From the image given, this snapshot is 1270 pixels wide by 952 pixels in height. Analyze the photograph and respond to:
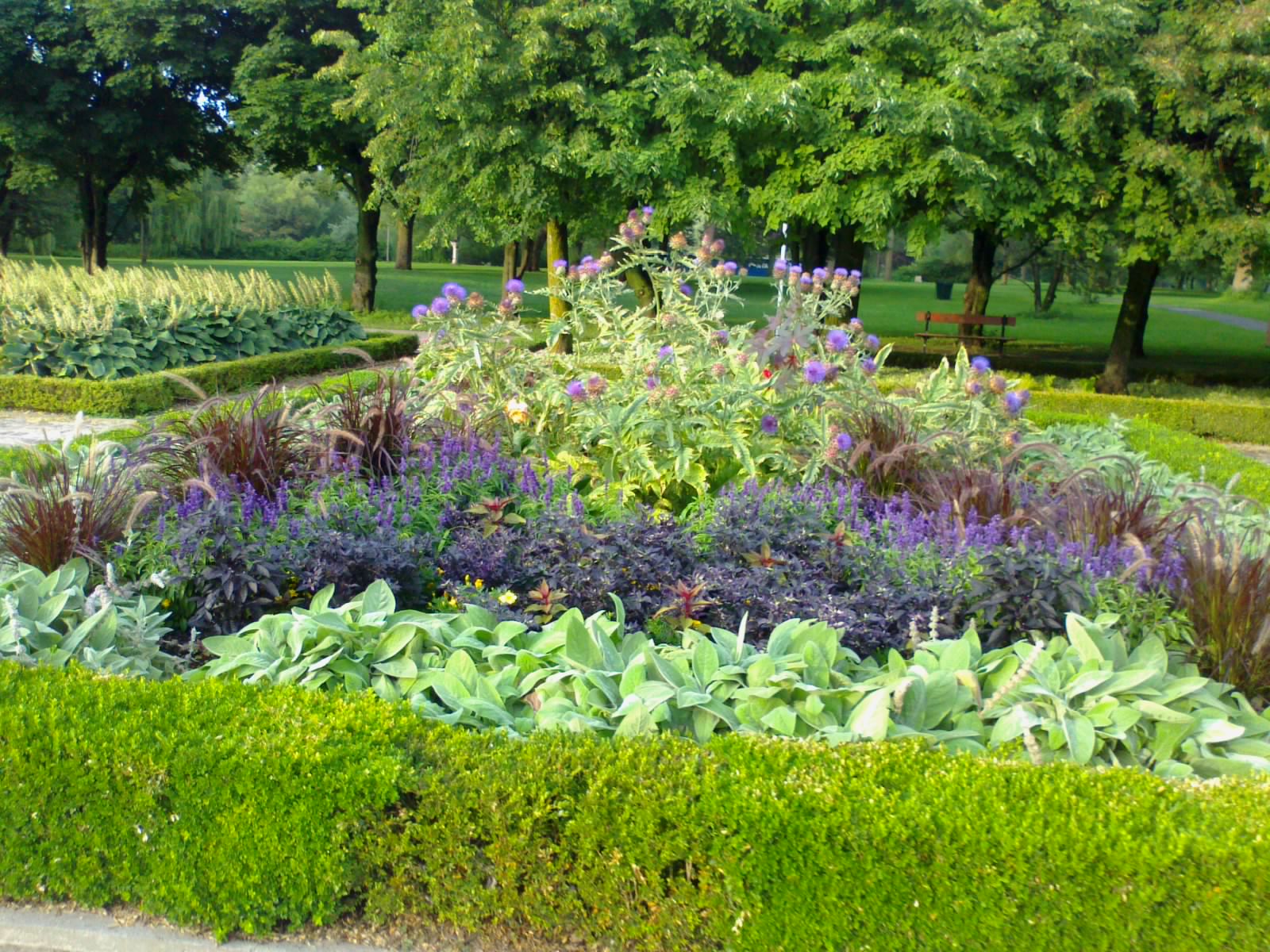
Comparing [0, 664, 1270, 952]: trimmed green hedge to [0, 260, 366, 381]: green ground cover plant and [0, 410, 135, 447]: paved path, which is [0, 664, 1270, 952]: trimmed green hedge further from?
[0, 260, 366, 381]: green ground cover plant

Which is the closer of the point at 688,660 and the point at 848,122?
the point at 688,660

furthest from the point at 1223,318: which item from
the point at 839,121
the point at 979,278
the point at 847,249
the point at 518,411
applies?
the point at 518,411

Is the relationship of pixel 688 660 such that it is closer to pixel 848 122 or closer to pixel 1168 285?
pixel 848 122

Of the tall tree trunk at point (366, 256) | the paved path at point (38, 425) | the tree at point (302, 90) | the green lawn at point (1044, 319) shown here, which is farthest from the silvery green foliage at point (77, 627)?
the tall tree trunk at point (366, 256)

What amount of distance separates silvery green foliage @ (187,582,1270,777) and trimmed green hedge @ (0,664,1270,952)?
0.76ft

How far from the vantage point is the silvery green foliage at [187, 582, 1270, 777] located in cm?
275

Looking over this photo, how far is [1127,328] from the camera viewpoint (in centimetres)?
1526

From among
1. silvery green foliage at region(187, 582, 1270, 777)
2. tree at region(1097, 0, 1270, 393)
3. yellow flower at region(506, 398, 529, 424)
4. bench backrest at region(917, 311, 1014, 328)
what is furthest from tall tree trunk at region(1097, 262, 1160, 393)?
silvery green foliage at region(187, 582, 1270, 777)

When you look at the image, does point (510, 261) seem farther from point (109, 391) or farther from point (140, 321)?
point (109, 391)

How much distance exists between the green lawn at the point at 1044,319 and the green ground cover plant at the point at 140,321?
6861mm

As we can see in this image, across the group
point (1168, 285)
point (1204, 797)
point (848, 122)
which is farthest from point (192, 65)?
point (1168, 285)

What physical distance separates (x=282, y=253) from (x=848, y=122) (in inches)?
2023

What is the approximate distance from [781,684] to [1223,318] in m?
39.7

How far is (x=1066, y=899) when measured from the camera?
217cm
